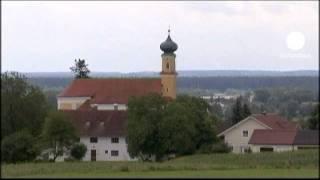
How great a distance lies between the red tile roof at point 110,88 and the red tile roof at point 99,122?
12808 mm

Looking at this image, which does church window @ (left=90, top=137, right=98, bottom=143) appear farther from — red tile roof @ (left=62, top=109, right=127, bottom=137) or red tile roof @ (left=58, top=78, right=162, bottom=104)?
red tile roof @ (left=58, top=78, right=162, bottom=104)

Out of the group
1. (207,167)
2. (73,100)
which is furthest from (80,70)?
(207,167)

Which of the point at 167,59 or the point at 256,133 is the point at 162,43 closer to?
A: the point at 167,59

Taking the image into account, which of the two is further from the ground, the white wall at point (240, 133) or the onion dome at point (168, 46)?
the onion dome at point (168, 46)

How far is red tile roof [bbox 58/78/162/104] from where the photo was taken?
9019 cm

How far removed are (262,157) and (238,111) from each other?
163ft

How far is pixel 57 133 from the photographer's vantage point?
5884cm

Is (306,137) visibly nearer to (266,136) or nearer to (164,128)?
(266,136)

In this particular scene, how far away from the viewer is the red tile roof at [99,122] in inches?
2876

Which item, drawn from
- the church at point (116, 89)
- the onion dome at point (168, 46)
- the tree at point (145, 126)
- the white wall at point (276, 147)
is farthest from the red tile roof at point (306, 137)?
the onion dome at point (168, 46)

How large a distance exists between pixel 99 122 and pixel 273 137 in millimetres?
16323

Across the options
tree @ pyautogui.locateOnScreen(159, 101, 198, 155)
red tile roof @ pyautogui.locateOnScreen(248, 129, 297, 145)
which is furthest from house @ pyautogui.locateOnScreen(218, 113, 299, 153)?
tree @ pyautogui.locateOnScreen(159, 101, 198, 155)

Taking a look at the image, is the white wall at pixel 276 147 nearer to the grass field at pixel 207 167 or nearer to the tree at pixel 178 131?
the tree at pixel 178 131

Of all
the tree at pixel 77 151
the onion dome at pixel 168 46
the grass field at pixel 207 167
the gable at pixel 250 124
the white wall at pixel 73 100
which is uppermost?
the onion dome at pixel 168 46
